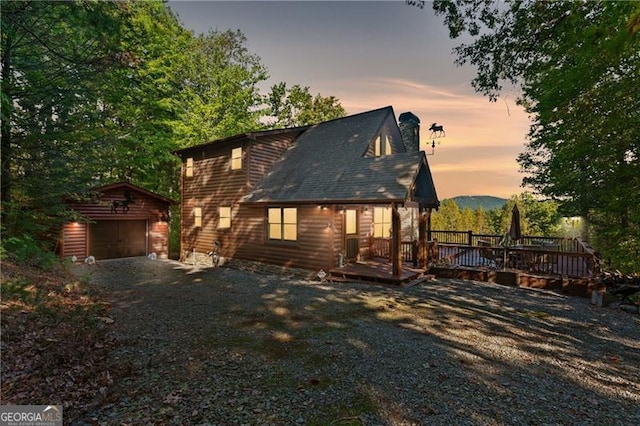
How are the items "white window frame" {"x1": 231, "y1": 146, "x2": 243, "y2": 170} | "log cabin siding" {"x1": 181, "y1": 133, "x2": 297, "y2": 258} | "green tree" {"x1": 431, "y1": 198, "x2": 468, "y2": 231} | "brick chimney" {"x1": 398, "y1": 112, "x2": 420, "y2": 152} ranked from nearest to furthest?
"log cabin siding" {"x1": 181, "y1": 133, "x2": 297, "y2": 258}
"white window frame" {"x1": 231, "y1": 146, "x2": 243, "y2": 170}
"brick chimney" {"x1": 398, "y1": 112, "x2": 420, "y2": 152}
"green tree" {"x1": 431, "y1": 198, "x2": 468, "y2": 231}

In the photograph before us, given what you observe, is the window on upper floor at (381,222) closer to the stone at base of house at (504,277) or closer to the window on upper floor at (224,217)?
the stone at base of house at (504,277)

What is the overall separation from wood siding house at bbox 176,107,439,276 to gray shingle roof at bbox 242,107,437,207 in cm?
5

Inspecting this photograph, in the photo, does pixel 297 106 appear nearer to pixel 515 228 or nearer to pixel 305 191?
pixel 305 191

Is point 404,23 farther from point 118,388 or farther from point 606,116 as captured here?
point 118,388

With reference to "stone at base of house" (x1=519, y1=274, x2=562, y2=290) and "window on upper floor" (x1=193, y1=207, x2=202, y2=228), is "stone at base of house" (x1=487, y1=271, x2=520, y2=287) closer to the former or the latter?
"stone at base of house" (x1=519, y1=274, x2=562, y2=290)

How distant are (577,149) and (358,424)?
10.5 metres

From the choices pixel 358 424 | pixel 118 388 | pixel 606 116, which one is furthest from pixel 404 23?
pixel 118 388

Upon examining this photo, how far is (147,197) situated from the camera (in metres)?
17.8

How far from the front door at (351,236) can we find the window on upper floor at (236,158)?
626cm

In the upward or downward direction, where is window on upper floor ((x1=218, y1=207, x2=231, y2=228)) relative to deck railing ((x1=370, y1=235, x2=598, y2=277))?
upward

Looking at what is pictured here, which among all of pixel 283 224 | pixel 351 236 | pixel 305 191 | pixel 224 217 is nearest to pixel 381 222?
pixel 351 236

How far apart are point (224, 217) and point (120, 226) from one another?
21.5 ft

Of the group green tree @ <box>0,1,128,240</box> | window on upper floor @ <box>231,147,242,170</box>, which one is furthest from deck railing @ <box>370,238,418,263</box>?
green tree @ <box>0,1,128,240</box>

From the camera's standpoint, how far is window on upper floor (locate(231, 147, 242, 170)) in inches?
597
